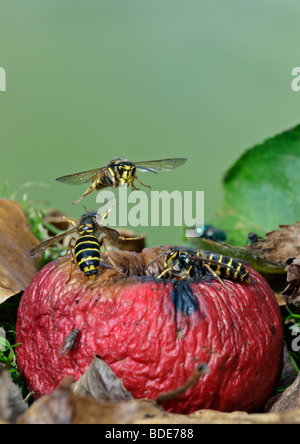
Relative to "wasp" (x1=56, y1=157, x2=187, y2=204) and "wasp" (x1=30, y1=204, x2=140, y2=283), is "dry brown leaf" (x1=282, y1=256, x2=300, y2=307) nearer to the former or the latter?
"wasp" (x1=56, y1=157, x2=187, y2=204)

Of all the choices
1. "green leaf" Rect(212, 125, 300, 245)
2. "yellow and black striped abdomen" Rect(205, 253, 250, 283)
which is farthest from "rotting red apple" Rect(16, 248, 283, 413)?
"green leaf" Rect(212, 125, 300, 245)

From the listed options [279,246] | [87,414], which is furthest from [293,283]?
[87,414]

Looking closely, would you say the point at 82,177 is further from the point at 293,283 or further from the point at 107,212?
the point at 293,283

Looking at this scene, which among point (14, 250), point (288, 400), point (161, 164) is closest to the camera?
point (288, 400)

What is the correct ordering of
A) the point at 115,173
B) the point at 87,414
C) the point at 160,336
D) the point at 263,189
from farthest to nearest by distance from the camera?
the point at 263,189 → the point at 115,173 → the point at 160,336 → the point at 87,414

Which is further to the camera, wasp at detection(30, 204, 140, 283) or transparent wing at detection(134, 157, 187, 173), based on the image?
transparent wing at detection(134, 157, 187, 173)
